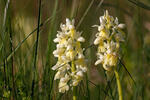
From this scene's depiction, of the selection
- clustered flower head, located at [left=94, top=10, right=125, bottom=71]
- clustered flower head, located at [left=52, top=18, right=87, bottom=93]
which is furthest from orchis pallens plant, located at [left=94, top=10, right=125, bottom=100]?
clustered flower head, located at [left=52, top=18, right=87, bottom=93]

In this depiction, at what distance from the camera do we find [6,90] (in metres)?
2.22

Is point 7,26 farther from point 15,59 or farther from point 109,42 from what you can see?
point 109,42

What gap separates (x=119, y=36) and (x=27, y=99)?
678 millimetres

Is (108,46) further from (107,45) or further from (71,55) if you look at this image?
(71,55)

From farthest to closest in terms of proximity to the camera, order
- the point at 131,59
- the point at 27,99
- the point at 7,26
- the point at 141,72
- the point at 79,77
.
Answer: the point at 131,59 → the point at 141,72 → the point at 7,26 → the point at 27,99 → the point at 79,77

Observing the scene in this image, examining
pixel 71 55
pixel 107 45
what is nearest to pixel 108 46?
pixel 107 45

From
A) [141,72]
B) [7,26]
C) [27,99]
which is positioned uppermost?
[7,26]

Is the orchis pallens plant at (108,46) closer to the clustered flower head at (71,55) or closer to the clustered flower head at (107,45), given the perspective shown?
the clustered flower head at (107,45)

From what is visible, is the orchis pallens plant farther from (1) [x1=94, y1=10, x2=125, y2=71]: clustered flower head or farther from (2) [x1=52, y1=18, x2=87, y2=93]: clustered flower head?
(2) [x1=52, y1=18, x2=87, y2=93]: clustered flower head

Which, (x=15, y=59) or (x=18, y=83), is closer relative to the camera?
(x=18, y=83)

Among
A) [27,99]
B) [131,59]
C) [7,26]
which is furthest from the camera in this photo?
[131,59]

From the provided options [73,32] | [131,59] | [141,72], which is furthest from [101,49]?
[131,59]

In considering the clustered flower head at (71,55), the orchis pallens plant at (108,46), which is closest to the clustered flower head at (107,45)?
the orchis pallens plant at (108,46)

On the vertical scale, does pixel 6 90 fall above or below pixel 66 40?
below
